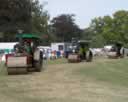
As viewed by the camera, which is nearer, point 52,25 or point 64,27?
point 52,25

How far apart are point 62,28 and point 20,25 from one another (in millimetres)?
61115

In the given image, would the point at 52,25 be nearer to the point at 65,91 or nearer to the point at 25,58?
the point at 25,58

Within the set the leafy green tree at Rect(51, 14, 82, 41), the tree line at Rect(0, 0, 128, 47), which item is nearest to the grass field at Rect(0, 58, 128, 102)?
the tree line at Rect(0, 0, 128, 47)

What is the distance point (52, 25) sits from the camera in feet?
405

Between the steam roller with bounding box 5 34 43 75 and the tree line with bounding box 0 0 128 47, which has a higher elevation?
the tree line with bounding box 0 0 128 47

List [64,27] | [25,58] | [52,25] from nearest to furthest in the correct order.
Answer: [25,58] → [52,25] → [64,27]

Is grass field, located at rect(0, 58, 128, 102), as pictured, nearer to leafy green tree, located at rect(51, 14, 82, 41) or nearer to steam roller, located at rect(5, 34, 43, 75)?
steam roller, located at rect(5, 34, 43, 75)

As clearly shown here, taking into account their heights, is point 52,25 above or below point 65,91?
above

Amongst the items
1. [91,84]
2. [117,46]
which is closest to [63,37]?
[117,46]

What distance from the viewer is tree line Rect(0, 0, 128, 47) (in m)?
66.6

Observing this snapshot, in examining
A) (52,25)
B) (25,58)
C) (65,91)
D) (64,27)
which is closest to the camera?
(65,91)

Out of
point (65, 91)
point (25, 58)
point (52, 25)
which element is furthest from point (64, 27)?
point (65, 91)

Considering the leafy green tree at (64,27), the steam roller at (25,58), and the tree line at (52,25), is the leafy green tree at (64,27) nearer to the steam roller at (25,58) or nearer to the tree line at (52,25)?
the tree line at (52,25)

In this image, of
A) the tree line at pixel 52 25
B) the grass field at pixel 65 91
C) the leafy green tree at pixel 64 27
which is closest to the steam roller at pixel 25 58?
the grass field at pixel 65 91
